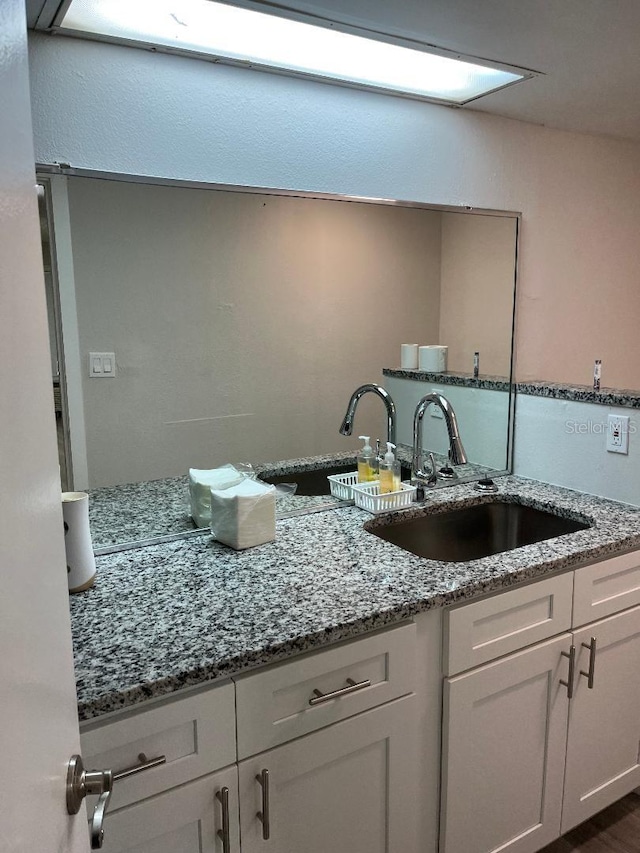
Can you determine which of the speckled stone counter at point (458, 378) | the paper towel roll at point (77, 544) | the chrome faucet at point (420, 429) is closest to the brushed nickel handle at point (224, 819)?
the paper towel roll at point (77, 544)

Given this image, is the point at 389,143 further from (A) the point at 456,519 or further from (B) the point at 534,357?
(A) the point at 456,519

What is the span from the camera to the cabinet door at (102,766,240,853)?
0.99 m

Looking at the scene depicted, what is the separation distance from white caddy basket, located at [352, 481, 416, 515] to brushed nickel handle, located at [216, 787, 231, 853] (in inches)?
33.6

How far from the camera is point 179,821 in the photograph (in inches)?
40.7

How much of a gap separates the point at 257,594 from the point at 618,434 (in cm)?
124

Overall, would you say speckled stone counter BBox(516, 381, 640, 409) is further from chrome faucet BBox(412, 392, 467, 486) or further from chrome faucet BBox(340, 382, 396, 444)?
chrome faucet BBox(340, 382, 396, 444)

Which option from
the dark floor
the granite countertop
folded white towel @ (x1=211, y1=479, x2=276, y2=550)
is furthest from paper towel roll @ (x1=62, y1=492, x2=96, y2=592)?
the dark floor

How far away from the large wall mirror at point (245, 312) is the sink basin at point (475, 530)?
294mm

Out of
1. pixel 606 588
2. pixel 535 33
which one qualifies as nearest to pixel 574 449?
pixel 606 588

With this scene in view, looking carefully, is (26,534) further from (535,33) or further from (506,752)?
(535,33)

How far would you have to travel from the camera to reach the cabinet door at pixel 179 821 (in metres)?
0.99

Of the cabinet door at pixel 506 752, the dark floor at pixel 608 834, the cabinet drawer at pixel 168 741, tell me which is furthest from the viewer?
the dark floor at pixel 608 834

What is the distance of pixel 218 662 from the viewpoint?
103 centimetres

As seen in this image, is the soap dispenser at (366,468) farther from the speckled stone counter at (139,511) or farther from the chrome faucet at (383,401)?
the speckled stone counter at (139,511)
